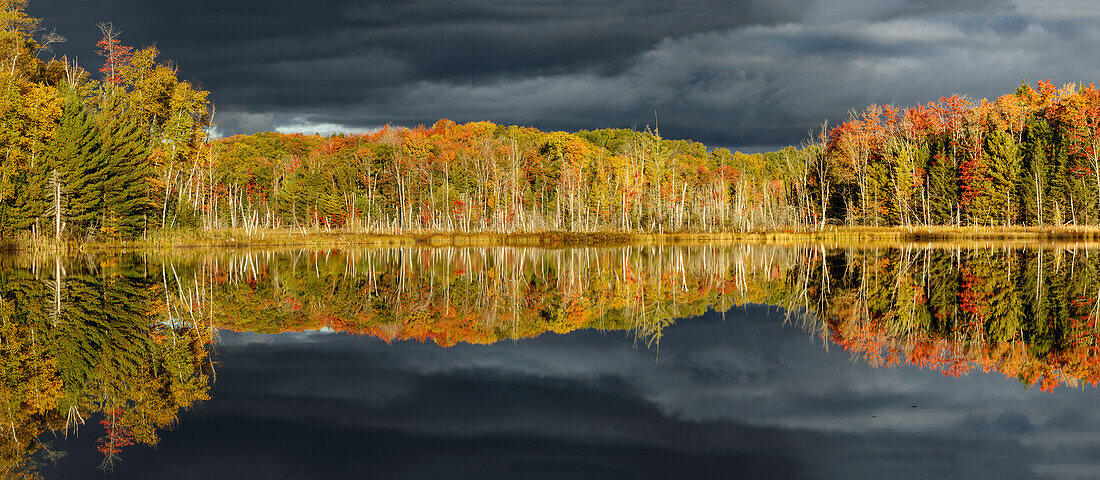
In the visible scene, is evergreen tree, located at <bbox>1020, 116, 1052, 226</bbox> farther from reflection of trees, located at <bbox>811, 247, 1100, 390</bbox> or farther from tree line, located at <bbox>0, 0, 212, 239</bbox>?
tree line, located at <bbox>0, 0, 212, 239</bbox>

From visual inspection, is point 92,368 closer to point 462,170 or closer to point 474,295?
point 474,295

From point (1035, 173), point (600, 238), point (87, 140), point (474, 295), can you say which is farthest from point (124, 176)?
point (1035, 173)

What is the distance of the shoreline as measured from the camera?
161ft

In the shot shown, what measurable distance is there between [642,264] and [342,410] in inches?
909

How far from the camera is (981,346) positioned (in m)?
11.2

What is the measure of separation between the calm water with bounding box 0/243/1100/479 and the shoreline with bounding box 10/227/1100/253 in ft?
99.8

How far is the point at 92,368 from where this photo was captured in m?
10.1

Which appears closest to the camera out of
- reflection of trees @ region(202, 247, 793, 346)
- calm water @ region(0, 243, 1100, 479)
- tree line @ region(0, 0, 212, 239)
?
calm water @ region(0, 243, 1100, 479)

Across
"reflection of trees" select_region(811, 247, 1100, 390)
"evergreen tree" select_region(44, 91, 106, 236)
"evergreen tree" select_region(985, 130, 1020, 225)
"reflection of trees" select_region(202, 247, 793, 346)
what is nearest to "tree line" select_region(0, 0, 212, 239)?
"evergreen tree" select_region(44, 91, 106, 236)

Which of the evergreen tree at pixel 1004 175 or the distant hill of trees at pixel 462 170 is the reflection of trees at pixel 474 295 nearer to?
the distant hill of trees at pixel 462 170

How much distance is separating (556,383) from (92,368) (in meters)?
6.01

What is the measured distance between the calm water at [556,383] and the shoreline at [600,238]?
30428 millimetres

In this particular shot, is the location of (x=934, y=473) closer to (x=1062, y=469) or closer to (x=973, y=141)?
(x=1062, y=469)

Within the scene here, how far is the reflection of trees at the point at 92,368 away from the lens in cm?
753
